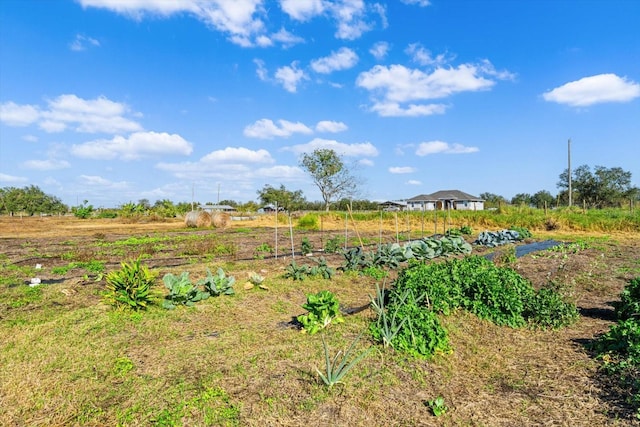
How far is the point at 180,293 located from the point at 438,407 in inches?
167

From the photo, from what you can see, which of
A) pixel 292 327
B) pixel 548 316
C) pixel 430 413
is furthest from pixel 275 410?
pixel 548 316

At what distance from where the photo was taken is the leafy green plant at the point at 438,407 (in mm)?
2801

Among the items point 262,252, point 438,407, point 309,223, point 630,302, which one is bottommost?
point 438,407

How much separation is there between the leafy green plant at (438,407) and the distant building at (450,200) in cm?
4364

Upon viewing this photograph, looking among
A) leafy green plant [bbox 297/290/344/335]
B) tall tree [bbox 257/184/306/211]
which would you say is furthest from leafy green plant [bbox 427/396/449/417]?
tall tree [bbox 257/184/306/211]

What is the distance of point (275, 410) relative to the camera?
2.83 m

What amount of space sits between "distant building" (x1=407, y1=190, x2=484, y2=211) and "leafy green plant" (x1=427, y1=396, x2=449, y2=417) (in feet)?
143

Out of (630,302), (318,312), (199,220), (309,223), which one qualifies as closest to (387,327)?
(318,312)

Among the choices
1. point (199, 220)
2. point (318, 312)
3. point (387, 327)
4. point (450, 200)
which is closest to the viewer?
point (387, 327)

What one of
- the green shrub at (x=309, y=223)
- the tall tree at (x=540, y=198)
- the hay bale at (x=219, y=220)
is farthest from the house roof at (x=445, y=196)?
the hay bale at (x=219, y=220)

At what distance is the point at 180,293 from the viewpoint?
572cm

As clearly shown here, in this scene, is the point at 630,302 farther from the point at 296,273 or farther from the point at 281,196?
the point at 281,196

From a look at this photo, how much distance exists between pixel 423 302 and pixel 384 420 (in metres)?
2.45

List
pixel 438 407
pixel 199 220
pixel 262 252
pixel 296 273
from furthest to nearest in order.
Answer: pixel 199 220
pixel 262 252
pixel 296 273
pixel 438 407
